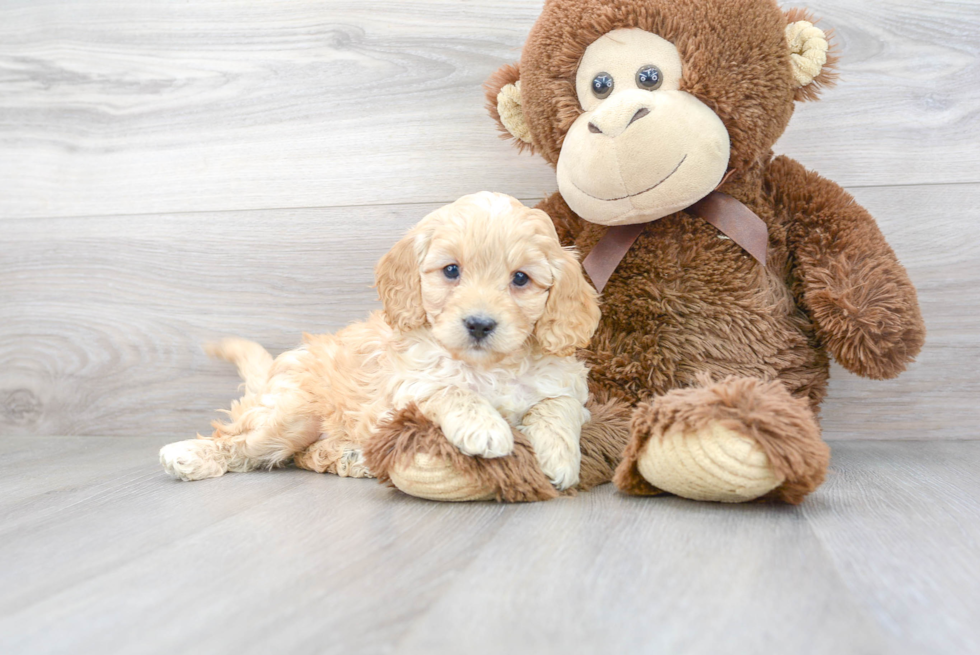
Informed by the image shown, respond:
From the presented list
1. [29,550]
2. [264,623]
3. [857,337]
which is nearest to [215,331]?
[29,550]

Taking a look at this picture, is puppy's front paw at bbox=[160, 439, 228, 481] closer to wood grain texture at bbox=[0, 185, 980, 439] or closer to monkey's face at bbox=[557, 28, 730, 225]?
wood grain texture at bbox=[0, 185, 980, 439]

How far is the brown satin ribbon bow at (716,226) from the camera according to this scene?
1.56 meters

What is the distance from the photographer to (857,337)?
152 cm

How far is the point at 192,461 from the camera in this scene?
63.4 inches

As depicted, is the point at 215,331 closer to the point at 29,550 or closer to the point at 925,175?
the point at 29,550

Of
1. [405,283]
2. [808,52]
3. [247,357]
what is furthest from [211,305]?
[808,52]

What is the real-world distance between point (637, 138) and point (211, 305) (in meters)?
1.34

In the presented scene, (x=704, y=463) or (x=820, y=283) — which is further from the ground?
(x=820, y=283)

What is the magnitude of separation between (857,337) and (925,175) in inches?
25.4

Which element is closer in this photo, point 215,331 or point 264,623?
point 264,623

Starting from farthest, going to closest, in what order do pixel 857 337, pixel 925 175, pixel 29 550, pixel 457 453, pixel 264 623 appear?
pixel 925 175, pixel 857 337, pixel 457 453, pixel 29 550, pixel 264 623

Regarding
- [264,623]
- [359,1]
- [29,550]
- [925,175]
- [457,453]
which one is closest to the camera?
[264,623]

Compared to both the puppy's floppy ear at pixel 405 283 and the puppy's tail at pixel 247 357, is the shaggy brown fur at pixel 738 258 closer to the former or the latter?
the puppy's floppy ear at pixel 405 283

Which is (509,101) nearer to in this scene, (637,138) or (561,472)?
(637,138)
